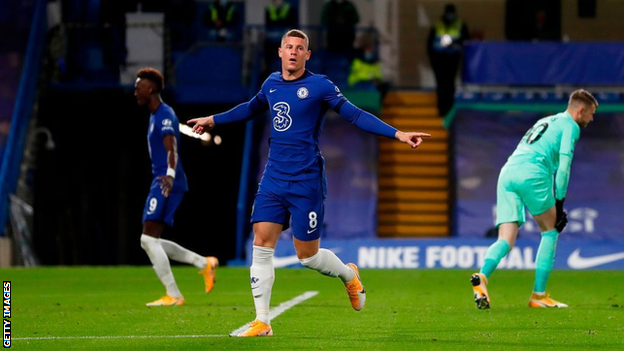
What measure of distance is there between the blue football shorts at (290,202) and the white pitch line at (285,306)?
87cm

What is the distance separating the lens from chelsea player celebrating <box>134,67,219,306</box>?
1215 centimetres

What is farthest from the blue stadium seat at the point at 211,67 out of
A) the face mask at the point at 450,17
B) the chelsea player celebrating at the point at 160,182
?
the chelsea player celebrating at the point at 160,182

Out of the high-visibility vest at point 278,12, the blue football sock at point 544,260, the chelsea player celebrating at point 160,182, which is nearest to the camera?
the blue football sock at point 544,260

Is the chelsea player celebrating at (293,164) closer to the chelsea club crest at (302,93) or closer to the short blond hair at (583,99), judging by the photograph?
the chelsea club crest at (302,93)

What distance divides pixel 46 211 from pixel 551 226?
17.4 meters

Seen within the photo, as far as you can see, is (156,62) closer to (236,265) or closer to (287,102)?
(236,265)

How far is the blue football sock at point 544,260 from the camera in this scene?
11469 millimetres

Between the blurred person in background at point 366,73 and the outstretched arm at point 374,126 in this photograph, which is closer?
the outstretched arm at point 374,126

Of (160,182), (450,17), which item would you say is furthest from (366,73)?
(160,182)

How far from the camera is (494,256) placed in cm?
1112

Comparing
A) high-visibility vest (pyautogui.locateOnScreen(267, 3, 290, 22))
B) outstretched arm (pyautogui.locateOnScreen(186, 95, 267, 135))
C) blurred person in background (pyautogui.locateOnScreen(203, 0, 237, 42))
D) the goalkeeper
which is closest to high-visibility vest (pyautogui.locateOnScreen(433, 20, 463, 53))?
high-visibility vest (pyautogui.locateOnScreen(267, 3, 290, 22))

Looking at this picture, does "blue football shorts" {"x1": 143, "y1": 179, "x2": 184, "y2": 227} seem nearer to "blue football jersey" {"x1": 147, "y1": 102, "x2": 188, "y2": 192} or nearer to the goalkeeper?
"blue football jersey" {"x1": 147, "y1": 102, "x2": 188, "y2": 192}

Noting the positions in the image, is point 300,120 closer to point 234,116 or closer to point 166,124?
point 234,116

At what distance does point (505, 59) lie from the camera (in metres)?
24.8
